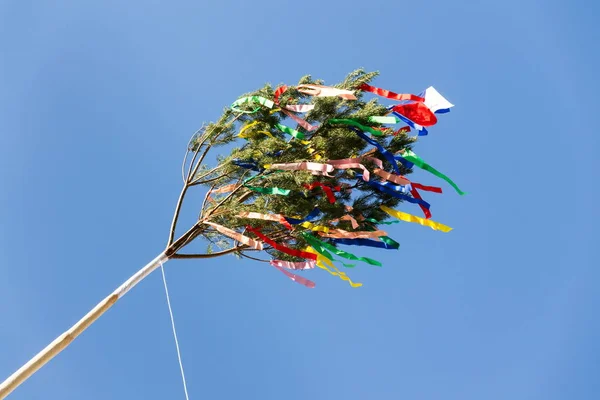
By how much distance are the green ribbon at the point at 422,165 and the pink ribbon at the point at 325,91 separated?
121cm

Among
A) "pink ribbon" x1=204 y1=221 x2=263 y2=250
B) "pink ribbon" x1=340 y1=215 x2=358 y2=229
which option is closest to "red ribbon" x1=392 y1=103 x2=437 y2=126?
"pink ribbon" x1=340 y1=215 x2=358 y2=229

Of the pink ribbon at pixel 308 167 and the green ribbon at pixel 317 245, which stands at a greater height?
the pink ribbon at pixel 308 167

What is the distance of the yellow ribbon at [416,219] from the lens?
665 centimetres

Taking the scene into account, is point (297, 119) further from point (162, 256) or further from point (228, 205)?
point (162, 256)

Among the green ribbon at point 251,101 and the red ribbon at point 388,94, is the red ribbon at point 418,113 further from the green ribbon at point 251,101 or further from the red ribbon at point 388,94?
the green ribbon at point 251,101

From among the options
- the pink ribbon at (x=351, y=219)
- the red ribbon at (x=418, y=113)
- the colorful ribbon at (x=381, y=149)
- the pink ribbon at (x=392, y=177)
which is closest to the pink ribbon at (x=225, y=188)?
the pink ribbon at (x=351, y=219)

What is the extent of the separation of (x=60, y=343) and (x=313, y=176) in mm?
3570

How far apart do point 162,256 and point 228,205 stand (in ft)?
3.45

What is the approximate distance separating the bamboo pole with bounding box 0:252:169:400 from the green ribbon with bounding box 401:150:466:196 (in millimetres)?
3635

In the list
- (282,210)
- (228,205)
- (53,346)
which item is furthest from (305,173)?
(53,346)

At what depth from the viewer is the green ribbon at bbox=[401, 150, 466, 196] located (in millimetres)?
6363

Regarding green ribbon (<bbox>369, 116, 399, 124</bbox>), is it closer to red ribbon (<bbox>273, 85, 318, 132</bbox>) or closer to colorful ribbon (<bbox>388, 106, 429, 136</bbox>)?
colorful ribbon (<bbox>388, 106, 429, 136</bbox>)

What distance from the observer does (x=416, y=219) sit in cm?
687

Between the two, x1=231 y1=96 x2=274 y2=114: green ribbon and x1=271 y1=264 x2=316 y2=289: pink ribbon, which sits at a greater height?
x1=231 y1=96 x2=274 y2=114: green ribbon
